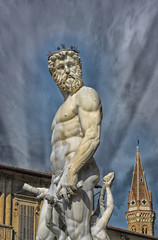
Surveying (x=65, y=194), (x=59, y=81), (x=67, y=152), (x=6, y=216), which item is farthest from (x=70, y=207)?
(x=6, y=216)

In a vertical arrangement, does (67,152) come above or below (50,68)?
below

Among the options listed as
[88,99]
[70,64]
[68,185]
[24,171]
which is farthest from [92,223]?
[24,171]

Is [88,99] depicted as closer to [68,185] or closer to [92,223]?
[68,185]

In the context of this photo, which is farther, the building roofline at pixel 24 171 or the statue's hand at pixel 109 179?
the building roofline at pixel 24 171

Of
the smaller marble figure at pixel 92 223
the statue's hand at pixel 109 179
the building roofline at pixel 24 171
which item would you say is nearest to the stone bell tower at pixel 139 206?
the building roofline at pixel 24 171

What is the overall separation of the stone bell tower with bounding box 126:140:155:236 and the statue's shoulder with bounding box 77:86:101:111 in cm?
10437

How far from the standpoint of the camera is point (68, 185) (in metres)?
7.33

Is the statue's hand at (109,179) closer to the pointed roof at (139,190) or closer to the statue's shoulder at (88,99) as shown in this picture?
the statue's shoulder at (88,99)

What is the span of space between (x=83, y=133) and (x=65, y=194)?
2.98ft

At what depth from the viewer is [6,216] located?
38125mm

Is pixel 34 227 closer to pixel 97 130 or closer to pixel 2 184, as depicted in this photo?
pixel 2 184

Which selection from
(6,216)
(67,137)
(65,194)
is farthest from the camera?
(6,216)

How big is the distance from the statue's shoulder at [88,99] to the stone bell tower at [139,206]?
4109 inches

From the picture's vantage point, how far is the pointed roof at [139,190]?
113500mm
